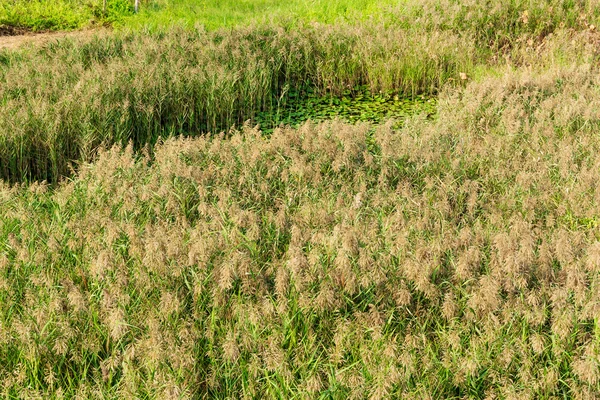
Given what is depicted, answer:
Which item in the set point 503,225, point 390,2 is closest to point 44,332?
point 503,225

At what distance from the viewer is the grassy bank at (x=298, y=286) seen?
2.94 metres

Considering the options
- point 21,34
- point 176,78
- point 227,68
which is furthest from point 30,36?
point 176,78

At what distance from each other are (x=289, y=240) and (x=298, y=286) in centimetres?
89

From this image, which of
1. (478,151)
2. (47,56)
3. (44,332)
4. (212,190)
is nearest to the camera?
(44,332)

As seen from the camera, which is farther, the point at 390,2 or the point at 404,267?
the point at 390,2

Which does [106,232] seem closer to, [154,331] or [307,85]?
[154,331]

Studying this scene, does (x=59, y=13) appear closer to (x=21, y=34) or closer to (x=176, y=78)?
(x=21, y=34)

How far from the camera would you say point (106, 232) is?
3.83 metres

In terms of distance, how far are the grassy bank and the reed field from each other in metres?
0.02

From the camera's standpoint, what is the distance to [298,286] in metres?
3.12

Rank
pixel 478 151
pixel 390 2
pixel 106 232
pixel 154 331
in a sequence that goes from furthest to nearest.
→ pixel 390 2 < pixel 478 151 < pixel 106 232 < pixel 154 331

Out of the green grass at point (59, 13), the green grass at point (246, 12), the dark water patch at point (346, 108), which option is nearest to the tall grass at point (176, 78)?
the dark water patch at point (346, 108)

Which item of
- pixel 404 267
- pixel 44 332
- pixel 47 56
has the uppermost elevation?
pixel 47 56

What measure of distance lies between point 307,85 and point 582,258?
17.0 feet
